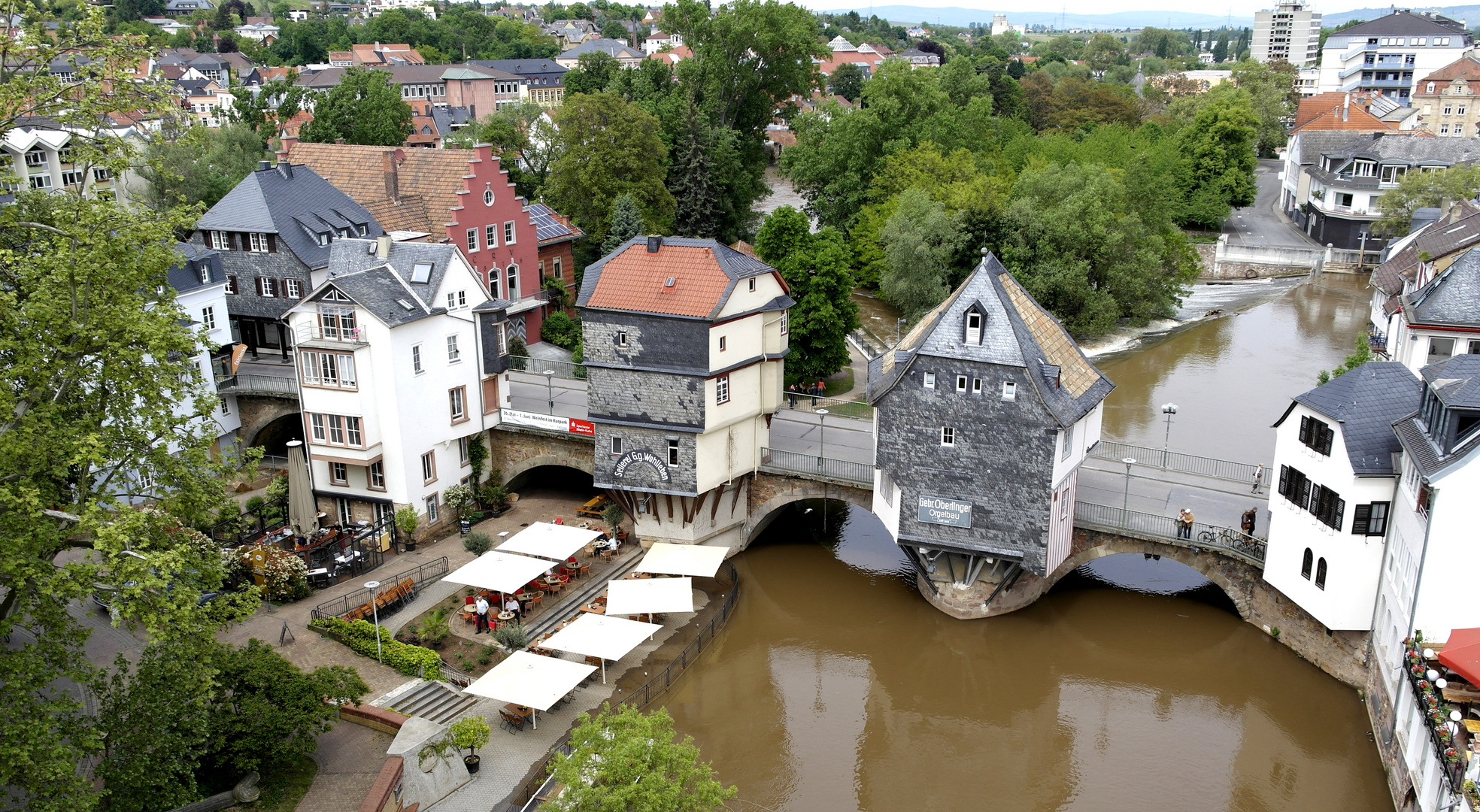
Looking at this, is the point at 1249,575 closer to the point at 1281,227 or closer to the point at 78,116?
the point at 78,116

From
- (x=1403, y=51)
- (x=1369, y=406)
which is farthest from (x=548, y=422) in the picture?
(x=1403, y=51)

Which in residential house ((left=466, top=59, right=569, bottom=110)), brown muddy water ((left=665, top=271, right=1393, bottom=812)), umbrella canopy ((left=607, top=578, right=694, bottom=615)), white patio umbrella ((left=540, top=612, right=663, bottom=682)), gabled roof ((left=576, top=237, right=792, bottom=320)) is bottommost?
brown muddy water ((left=665, top=271, right=1393, bottom=812))

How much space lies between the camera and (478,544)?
41.6 metres

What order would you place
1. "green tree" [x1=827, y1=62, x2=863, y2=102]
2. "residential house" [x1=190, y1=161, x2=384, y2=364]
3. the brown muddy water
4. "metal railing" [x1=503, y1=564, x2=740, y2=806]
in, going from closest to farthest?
"metal railing" [x1=503, y1=564, x2=740, y2=806] < the brown muddy water < "residential house" [x1=190, y1=161, x2=384, y2=364] < "green tree" [x1=827, y1=62, x2=863, y2=102]

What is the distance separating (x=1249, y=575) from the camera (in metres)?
36.3

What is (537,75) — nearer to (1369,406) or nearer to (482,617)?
(482,617)

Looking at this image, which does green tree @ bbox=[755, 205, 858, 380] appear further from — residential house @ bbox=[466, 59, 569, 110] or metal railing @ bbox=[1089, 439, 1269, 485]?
residential house @ bbox=[466, 59, 569, 110]

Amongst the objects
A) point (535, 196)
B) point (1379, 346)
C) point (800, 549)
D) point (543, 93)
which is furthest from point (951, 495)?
point (543, 93)

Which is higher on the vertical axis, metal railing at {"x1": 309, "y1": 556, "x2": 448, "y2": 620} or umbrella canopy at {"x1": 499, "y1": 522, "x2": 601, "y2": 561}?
umbrella canopy at {"x1": 499, "y1": 522, "x2": 601, "y2": 561}

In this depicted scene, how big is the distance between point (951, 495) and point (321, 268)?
104 ft

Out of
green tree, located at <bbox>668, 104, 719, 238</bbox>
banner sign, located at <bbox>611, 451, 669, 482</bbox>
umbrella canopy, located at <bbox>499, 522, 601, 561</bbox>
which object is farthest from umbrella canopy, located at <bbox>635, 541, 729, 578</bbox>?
green tree, located at <bbox>668, 104, 719, 238</bbox>

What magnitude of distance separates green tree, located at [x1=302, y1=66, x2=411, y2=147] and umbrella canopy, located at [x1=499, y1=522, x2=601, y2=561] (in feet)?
139

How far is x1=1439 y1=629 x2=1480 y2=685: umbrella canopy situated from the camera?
2477 cm

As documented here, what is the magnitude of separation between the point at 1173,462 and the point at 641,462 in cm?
2203
